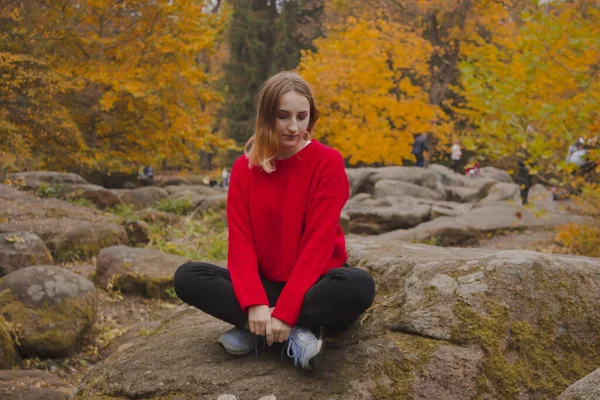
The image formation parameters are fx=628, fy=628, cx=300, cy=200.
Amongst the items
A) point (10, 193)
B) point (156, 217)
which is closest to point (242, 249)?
point (10, 193)

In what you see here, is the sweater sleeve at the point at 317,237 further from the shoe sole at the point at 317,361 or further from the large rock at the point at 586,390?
the large rock at the point at 586,390

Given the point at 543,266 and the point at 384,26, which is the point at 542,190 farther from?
the point at 543,266

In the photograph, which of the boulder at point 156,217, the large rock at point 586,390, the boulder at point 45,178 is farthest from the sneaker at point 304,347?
the boulder at point 45,178

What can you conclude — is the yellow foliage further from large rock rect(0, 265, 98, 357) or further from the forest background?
large rock rect(0, 265, 98, 357)

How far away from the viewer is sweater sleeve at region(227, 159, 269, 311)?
2731mm

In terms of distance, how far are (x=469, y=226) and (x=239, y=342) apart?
8923mm

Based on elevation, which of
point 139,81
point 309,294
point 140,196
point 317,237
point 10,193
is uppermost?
point 139,81

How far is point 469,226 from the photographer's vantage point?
11.1m

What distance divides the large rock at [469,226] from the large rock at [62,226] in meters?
4.69

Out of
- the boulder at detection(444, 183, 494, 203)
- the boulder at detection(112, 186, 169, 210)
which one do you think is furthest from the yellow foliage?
the boulder at detection(112, 186, 169, 210)

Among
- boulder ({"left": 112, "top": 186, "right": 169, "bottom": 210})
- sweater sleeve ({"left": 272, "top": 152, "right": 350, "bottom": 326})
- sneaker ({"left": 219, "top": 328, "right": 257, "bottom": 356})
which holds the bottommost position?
boulder ({"left": 112, "top": 186, "right": 169, "bottom": 210})

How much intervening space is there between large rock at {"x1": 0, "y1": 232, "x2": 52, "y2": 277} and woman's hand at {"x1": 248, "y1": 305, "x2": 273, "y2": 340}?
4680mm

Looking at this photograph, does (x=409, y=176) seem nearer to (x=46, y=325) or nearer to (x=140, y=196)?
(x=140, y=196)

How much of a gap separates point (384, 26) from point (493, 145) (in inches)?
512
